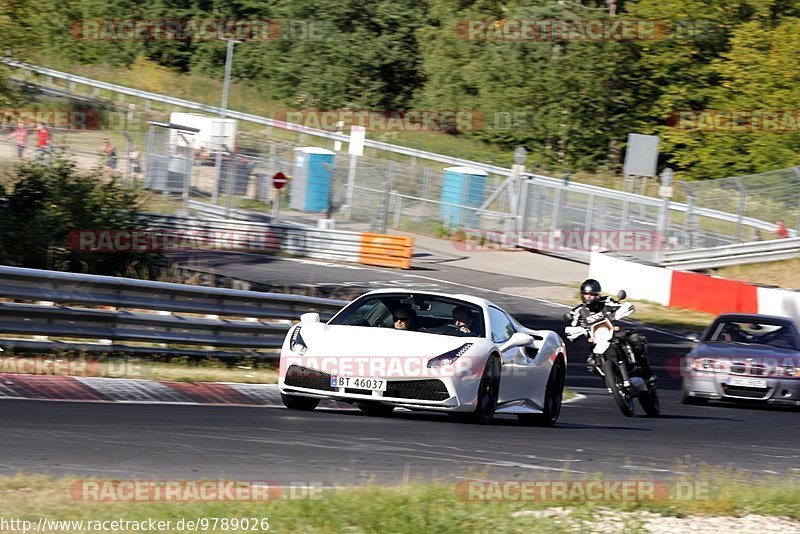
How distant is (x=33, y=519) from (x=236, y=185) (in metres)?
31.5

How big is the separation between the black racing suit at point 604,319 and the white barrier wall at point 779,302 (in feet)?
46.3

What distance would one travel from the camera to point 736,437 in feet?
42.0

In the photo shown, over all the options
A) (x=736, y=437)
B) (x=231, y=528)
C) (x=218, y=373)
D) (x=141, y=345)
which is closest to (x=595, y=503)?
(x=231, y=528)

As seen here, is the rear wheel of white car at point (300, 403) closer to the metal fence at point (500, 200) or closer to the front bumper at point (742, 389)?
the front bumper at point (742, 389)

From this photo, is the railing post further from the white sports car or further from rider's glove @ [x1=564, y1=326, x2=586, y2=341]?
the white sports car

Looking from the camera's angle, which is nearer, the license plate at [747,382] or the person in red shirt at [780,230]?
the license plate at [747,382]

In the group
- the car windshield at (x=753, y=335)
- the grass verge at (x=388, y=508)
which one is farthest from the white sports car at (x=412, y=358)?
the car windshield at (x=753, y=335)

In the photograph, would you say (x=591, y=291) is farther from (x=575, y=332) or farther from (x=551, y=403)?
(x=551, y=403)

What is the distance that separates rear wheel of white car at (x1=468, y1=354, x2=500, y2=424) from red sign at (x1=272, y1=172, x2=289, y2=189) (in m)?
24.4

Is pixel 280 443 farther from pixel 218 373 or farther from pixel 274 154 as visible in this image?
pixel 274 154

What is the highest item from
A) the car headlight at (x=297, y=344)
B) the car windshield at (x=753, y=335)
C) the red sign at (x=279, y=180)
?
the red sign at (x=279, y=180)

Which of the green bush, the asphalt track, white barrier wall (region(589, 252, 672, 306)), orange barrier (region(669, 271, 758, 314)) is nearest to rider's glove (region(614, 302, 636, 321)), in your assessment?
the asphalt track

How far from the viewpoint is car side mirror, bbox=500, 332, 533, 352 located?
1196 centimetres

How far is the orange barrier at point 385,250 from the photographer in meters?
34.4
